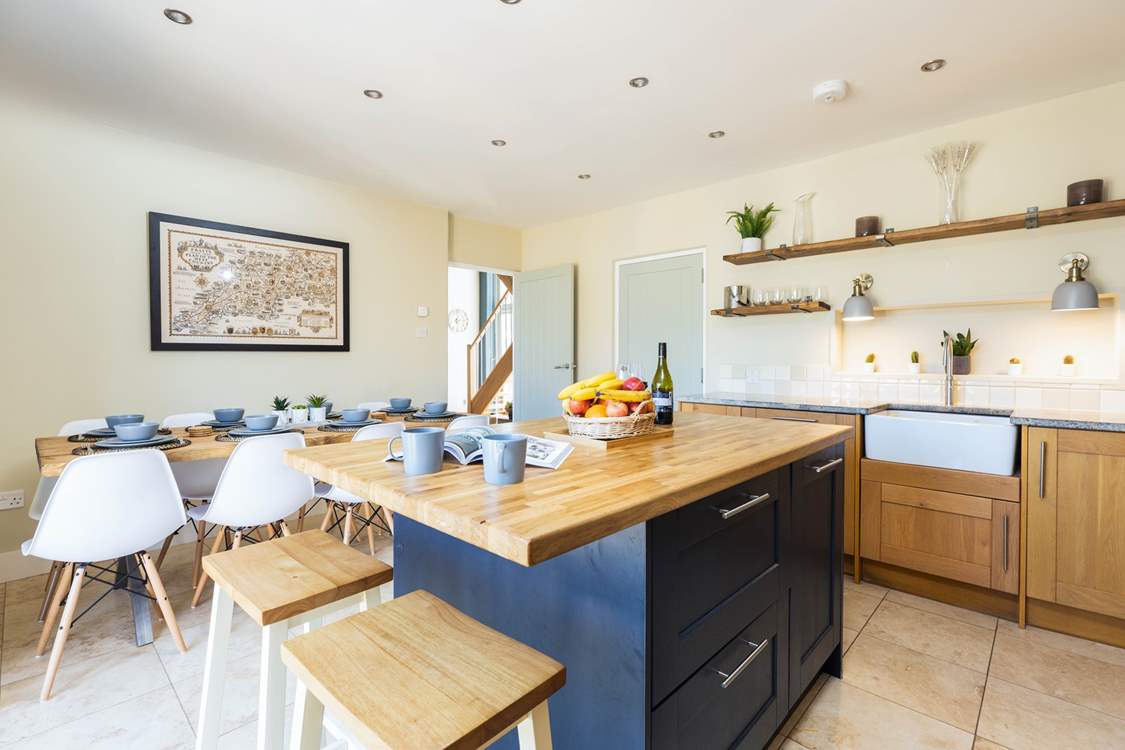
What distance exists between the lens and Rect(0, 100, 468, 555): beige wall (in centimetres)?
282

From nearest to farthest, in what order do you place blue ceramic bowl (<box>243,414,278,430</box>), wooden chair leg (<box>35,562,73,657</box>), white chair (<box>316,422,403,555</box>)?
wooden chair leg (<box>35,562,73,657</box>), blue ceramic bowl (<box>243,414,278,430</box>), white chair (<box>316,422,403,555</box>)

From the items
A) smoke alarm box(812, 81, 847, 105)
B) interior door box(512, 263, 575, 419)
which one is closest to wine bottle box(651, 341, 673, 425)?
smoke alarm box(812, 81, 847, 105)

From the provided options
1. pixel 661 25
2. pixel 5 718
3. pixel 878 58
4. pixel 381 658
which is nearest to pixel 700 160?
pixel 878 58

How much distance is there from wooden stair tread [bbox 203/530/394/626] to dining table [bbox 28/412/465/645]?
3.41ft

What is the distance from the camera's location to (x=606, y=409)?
1.47 m

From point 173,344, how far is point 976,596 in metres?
4.51

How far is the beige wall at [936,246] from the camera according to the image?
2.62 m

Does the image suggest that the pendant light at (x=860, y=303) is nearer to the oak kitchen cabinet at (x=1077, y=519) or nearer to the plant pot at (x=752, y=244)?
the plant pot at (x=752, y=244)

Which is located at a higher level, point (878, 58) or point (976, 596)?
point (878, 58)

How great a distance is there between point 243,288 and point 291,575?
2.97 metres

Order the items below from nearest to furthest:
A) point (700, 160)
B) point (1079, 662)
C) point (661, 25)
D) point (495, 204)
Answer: point (1079, 662), point (661, 25), point (700, 160), point (495, 204)

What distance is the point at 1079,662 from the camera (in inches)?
77.5

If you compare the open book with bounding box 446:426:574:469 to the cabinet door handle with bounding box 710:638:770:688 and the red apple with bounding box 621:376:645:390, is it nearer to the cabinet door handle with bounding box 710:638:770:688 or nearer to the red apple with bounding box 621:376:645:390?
the red apple with bounding box 621:376:645:390

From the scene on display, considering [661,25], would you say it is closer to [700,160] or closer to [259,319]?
[700,160]
